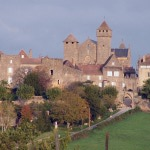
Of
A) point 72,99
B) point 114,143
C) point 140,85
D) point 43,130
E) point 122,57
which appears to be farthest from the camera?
point 122,57

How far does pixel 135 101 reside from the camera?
80.1 m

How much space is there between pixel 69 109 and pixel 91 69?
62.7 feet

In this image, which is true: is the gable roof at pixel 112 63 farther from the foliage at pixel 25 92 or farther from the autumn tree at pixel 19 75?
the foliage at pixel 25 92

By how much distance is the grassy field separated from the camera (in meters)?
53.5

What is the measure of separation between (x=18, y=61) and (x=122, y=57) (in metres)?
17.1

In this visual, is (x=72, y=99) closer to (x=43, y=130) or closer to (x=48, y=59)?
(x=43, y=130)

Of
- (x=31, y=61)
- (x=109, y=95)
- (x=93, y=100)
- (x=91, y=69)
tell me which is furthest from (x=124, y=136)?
(x=91, y=69)

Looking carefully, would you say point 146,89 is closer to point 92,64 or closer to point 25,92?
point 92,64

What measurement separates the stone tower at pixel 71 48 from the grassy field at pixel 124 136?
49.2 ft

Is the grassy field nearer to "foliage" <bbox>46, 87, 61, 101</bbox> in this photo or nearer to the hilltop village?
"foliage" <bbox>46, 87, 61, 101</bbox>

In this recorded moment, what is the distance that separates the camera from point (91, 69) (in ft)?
275

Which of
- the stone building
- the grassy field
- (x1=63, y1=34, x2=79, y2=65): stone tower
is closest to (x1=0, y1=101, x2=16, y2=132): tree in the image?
the grassy field

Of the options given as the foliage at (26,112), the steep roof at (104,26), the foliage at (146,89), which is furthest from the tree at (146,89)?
the foliage at (26,112)

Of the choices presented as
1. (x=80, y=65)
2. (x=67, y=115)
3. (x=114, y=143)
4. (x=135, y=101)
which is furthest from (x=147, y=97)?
(x=114, y=143)
